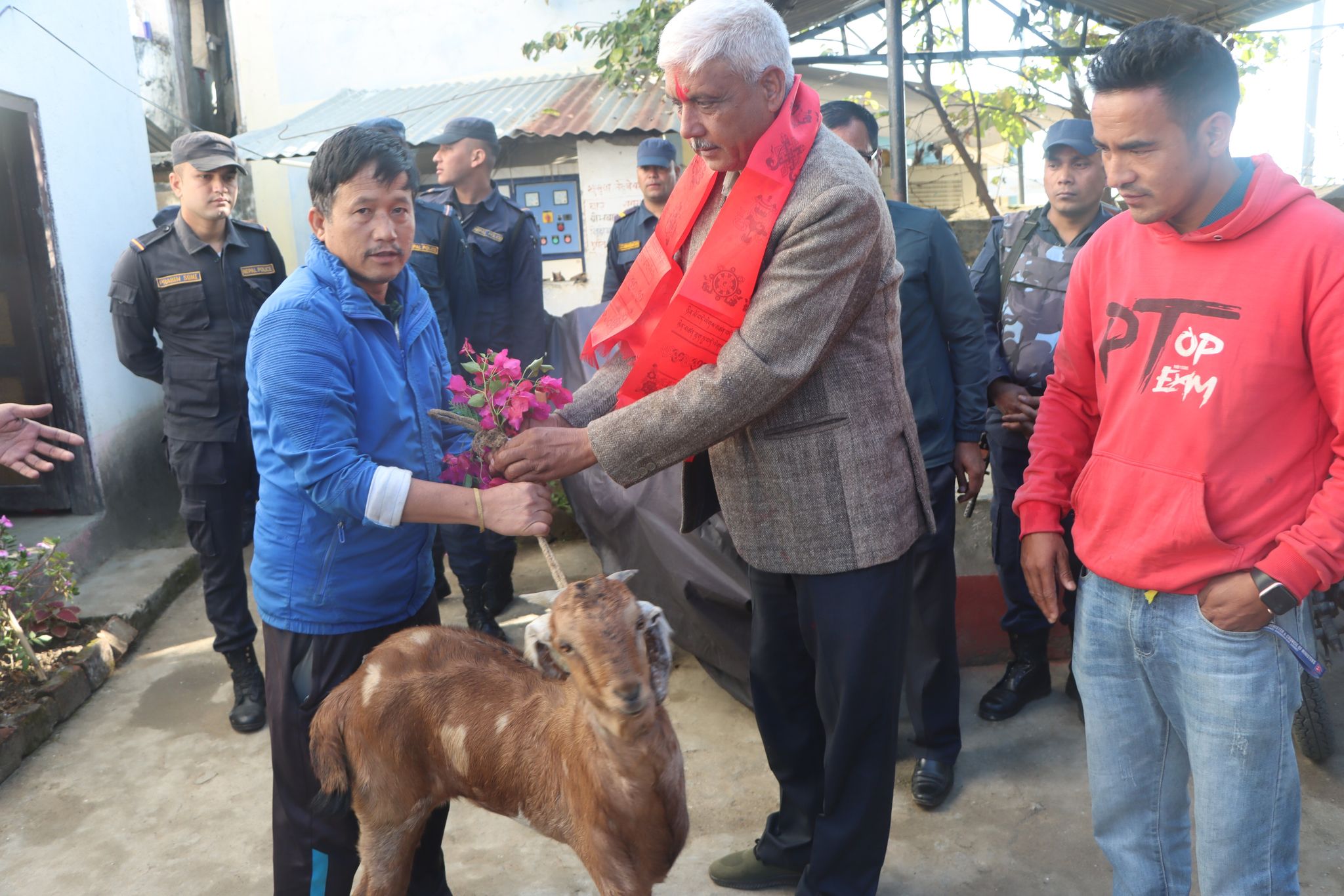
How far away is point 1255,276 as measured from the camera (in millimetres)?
1954

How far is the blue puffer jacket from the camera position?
2375 mm

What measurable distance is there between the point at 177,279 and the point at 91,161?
2.33 metres

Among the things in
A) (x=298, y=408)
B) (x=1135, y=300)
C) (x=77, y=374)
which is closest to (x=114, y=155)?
(x=77, y=374)

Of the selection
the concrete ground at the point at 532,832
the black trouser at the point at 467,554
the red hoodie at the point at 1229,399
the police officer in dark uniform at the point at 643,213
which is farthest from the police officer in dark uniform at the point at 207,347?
the red hoodie at the point at 1229,399

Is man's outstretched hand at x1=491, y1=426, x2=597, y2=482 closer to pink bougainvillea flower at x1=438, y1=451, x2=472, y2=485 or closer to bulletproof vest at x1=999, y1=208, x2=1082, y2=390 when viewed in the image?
pink bougainvillea flower at x1=438, y1=451, x2=472, y2=485

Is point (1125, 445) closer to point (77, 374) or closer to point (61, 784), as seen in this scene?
point (61, 784)

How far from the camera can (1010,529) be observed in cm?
426

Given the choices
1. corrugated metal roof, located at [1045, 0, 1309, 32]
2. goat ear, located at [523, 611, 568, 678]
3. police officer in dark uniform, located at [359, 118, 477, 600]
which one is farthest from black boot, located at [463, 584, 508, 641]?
corrugated metal roof, located at [1045, 0, 1309, 32]

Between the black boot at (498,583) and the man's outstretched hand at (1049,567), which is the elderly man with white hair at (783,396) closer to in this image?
the man's outstretched hand at (1049,567)

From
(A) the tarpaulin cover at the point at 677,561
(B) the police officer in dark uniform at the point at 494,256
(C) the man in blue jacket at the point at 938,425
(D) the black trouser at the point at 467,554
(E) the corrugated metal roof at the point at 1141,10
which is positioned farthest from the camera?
(E) the corrugated metal roof at the point at 1141,10

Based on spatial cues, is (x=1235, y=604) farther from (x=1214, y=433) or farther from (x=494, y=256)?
(x=494, y=256)

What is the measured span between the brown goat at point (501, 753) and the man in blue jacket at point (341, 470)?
117 mm

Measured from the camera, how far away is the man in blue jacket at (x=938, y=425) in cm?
376

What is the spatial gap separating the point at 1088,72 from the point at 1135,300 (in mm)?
518
